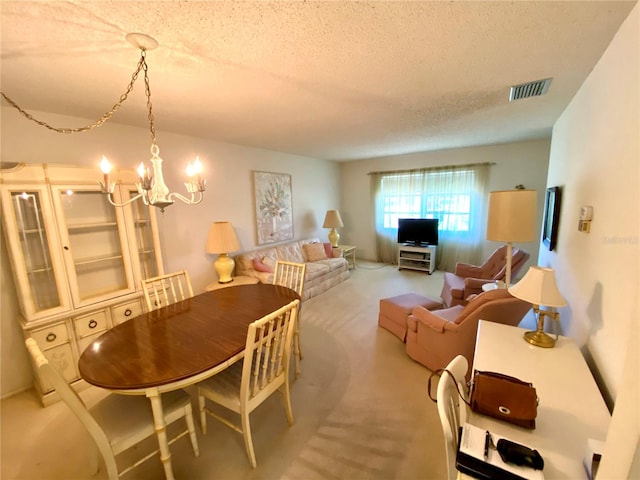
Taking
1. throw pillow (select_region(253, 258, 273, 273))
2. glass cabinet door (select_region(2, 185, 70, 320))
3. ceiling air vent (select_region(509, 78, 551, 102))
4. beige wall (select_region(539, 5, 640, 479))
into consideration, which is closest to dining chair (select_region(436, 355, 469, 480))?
beige wall (select_region(539, 5, 640, 479))

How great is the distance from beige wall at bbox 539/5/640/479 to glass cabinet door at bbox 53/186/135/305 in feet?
10.9

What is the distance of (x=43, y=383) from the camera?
2.08 meters

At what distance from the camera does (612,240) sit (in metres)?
1.28

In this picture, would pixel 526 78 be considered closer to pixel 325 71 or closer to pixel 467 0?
pixel 467 0

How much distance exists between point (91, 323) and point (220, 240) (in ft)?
5.02

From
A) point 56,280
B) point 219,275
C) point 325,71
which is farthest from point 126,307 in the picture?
point 325,71

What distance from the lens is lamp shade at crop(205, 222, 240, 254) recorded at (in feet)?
11.1

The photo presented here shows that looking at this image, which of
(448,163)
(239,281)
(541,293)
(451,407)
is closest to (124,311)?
(239,281)

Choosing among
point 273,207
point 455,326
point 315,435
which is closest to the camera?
point 315,435

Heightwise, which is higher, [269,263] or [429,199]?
[429,199]

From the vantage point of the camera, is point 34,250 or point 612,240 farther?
point 34,250

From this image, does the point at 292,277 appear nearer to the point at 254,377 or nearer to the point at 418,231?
the point at 254,377

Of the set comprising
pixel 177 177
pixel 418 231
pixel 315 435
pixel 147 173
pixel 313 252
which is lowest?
pixel 315 435

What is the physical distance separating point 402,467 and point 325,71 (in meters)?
2.60
